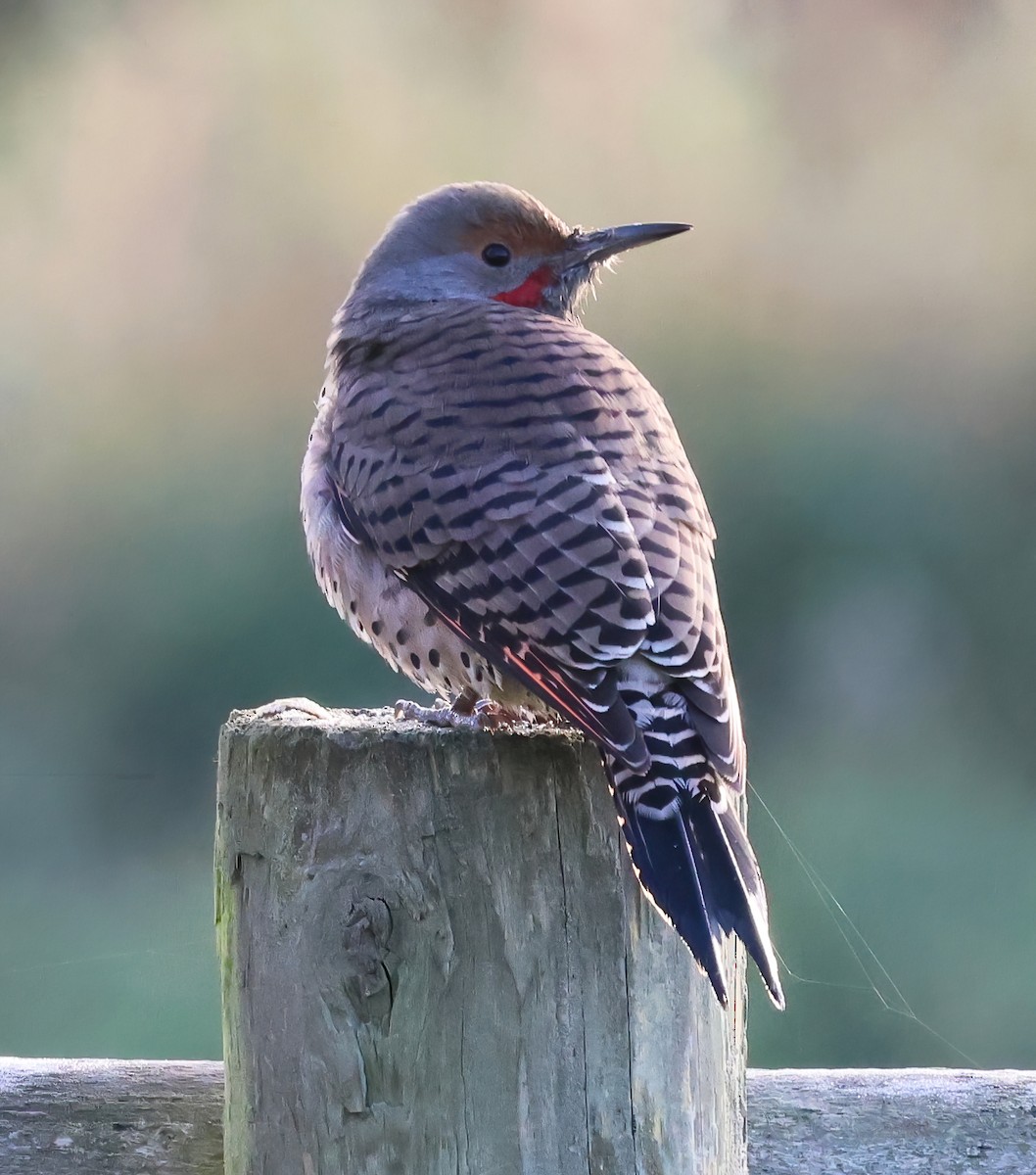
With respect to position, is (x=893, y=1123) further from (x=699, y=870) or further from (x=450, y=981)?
(x=450, y=981)

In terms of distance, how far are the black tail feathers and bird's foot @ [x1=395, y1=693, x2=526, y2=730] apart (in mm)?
228

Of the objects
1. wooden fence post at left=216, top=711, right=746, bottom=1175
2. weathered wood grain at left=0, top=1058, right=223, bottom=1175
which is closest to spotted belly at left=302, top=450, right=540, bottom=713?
wooden fence post at left=216, top=711, right=746, bottom=1175

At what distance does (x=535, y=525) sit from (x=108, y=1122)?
0.97 meters

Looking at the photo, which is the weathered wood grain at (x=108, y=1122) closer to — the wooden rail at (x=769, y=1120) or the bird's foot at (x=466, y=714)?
the wooden rail at (x=769, y=1120)

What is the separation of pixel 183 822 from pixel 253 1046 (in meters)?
3.19

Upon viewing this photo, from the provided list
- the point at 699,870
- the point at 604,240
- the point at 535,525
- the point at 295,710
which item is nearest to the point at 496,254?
the point at 604,240

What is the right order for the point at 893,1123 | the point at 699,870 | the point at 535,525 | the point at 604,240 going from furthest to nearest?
the point at 604,240 < the point at 535,525 < the point at 893,1123 < the point at 699,870

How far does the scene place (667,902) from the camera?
1619 mm

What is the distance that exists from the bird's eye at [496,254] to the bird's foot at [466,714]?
0.97 meters

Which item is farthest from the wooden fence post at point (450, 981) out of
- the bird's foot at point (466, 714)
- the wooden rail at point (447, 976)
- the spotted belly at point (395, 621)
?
the spotted belly at point (395, 621)

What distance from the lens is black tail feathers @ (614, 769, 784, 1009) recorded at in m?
1.62

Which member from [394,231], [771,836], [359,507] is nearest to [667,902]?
[359,507]

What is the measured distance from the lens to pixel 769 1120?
6.22 feet

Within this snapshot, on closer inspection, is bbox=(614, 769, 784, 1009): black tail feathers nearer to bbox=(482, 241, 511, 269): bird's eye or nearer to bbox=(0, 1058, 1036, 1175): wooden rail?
bbox=(0, 1058, 1036, 1175): wooden rail
